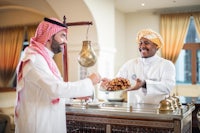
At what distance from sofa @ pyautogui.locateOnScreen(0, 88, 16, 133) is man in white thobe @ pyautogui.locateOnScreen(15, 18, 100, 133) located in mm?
3402

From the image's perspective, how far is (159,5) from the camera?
27.1 feet

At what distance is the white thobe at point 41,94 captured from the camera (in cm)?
211

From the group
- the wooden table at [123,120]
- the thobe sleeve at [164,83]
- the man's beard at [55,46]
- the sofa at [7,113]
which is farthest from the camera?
the sofa at [7,113]

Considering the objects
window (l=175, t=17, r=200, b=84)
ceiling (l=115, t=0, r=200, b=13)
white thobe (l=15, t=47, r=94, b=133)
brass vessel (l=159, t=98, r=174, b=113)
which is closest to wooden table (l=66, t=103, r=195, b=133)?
brass vessel (l=159, t=98, r=174, b=113)

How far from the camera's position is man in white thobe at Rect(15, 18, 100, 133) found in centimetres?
212

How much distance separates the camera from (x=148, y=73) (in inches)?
147

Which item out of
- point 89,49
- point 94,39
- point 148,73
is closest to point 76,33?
point 94,39

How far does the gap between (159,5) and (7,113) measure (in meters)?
4.89

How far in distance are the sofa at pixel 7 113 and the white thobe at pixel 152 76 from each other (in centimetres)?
271

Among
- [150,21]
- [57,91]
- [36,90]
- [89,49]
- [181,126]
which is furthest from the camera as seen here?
[150,21]

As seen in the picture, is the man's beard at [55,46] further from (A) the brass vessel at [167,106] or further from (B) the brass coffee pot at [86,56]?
(A) the brass vessel at [167,106]

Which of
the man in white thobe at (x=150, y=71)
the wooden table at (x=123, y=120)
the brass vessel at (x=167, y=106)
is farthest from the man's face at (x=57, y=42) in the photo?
the man in white thobe at (x=150, y=71)

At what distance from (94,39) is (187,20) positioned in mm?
3450

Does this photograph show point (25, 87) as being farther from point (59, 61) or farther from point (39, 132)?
point (59, 61)
